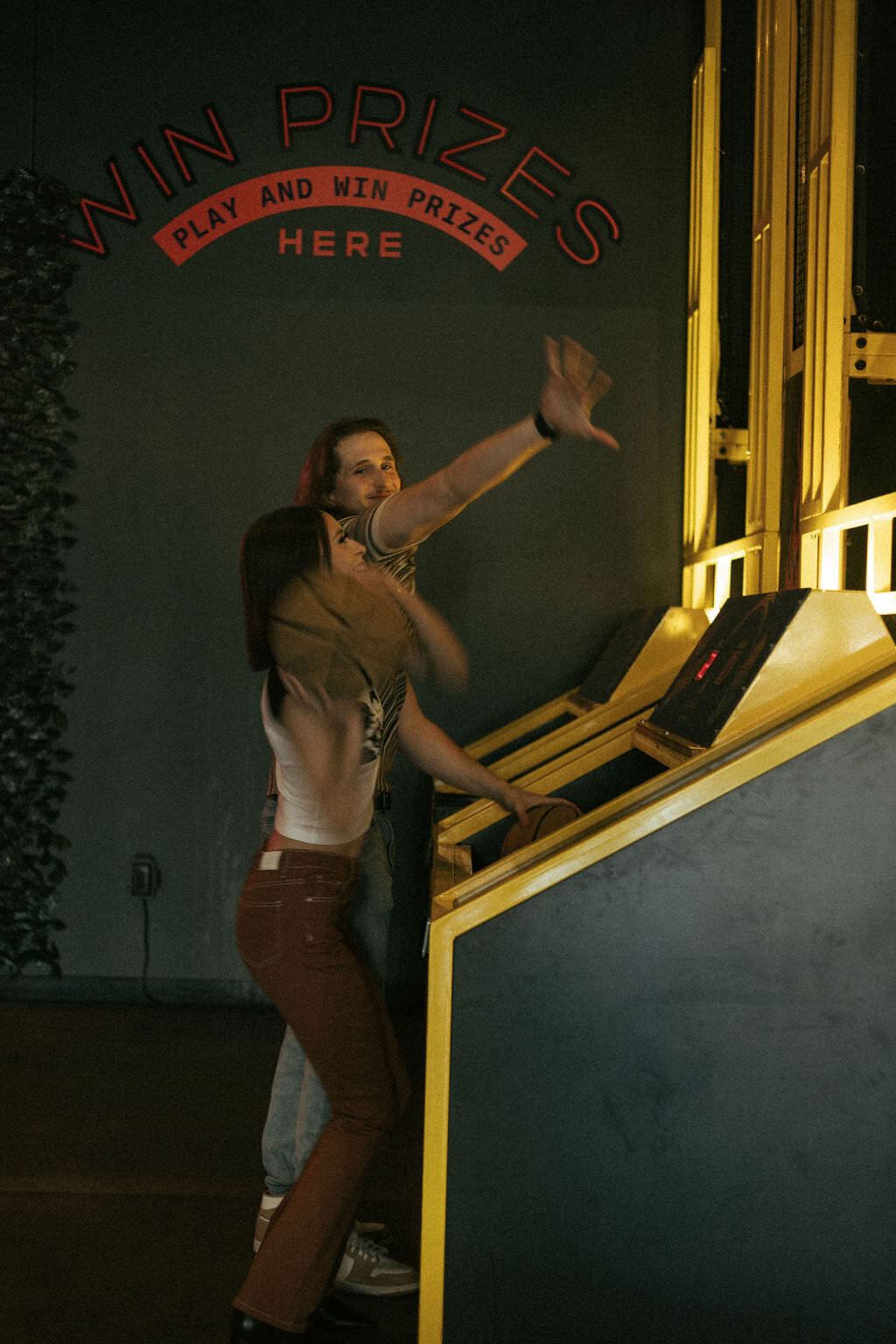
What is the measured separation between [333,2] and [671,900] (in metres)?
3.50

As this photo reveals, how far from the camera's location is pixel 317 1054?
5.33ft

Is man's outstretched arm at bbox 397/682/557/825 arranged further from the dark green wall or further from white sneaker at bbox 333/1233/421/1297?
the dark green wall

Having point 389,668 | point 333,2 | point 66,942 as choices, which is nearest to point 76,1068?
point 66,942

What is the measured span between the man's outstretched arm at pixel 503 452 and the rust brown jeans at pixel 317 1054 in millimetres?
507

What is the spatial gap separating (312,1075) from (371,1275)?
39cm

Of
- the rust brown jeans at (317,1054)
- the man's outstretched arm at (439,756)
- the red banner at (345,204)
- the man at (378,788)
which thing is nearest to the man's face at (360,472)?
the man at (378,788)

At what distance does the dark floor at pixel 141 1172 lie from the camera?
1956mm

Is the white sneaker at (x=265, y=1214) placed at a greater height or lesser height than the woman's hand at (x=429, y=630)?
lesser

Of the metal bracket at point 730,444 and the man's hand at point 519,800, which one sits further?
the metal bracket at point 730,444

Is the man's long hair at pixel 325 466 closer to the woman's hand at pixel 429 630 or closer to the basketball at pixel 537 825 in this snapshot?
the woman's hand at pixel 429 630

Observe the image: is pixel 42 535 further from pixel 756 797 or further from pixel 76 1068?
pixel 756 797

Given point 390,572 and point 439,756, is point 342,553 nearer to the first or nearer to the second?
point 390,572

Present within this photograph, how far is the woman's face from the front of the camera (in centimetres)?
158

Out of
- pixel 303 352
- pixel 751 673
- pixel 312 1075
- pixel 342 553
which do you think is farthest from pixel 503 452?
pixel 303 352
